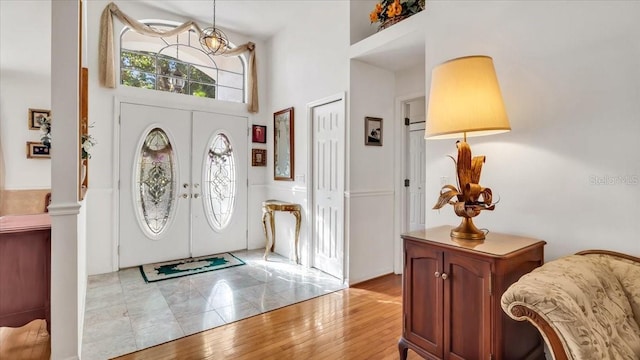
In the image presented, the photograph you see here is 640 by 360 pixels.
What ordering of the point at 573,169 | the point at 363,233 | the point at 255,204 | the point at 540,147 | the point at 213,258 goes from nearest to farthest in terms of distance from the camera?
the point at 573,169 → the point at 540,147 → the point at 363,233 → the point at 213,258 → the point at 255,204

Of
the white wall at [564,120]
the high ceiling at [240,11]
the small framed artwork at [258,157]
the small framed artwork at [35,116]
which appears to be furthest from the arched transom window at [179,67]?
the white wall at [564,120]

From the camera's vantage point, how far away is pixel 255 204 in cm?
480

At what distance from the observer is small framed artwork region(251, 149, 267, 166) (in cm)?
475

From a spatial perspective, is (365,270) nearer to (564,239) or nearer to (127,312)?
(564,239)

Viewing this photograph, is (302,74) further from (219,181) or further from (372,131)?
(219,181)

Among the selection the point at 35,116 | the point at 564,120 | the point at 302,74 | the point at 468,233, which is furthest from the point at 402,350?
the point at 35,116

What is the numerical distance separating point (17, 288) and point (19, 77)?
2218 mm

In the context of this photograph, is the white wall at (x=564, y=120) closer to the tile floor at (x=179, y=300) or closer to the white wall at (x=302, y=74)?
the white wall at (x=302, y=74)

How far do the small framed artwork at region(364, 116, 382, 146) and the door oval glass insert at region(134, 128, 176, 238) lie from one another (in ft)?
8.51

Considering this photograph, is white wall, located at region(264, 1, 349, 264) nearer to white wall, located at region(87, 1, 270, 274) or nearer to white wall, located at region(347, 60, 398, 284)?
white wall, located at region(347, 60, 398, 284)

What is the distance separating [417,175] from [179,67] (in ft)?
12.7

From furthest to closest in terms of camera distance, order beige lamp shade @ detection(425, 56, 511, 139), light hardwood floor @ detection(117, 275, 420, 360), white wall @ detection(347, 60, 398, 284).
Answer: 1. white wall @ detection(347, 60, 398, 284)
2. light hardwood floor @ detection(117, 275, 420, 360)
3. beige lamp shade @ detection(425, 56, 511, 139)

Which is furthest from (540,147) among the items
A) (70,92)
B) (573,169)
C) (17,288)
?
(17,288)

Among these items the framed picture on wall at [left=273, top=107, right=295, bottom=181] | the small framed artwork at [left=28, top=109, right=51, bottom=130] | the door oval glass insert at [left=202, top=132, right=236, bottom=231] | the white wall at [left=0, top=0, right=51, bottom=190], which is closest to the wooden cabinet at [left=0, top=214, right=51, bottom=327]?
the white wall at [left=0, top=0, right=51, bottom=190]
